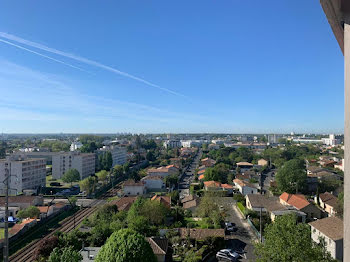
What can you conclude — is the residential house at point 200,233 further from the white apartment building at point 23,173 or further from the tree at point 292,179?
the white apartment building at point 23,173

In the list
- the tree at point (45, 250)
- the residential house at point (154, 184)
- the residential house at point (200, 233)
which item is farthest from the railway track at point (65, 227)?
the residential house at point (200, 233)

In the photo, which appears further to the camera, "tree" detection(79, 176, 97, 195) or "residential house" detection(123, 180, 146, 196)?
"residential house" detection(123, 180, 146, 196)

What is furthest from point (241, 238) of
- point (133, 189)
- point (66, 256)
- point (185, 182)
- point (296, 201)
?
point (185, 182)

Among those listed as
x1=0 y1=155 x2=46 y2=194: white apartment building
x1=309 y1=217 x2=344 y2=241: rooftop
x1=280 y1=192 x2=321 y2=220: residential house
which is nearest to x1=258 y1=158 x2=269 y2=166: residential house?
x1=280 y1=192 x2=321 y2=220: residential house

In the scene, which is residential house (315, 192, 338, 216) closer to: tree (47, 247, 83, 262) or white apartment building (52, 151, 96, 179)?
tree (47, 247, 83, 262)

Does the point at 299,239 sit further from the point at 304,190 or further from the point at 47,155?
the point at 47,155

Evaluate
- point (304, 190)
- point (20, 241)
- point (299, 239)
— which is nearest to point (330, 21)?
point (299, 239)

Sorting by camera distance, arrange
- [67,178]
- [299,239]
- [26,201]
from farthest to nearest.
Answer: [67,178]
[26,201]
[299,239]
